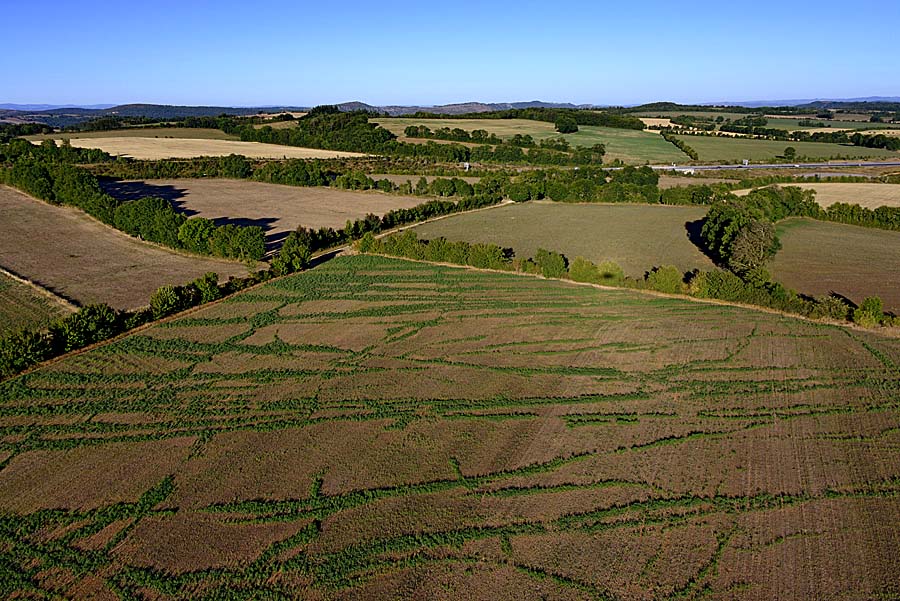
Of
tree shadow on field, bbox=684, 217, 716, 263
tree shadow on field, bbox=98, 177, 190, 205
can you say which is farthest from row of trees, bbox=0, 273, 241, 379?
tree shadow on field, bbox=98, 177, 190, 205

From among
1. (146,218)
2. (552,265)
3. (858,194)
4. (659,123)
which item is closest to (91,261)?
(146,218)

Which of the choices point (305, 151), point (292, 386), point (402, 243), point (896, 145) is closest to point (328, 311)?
point (292, 386)

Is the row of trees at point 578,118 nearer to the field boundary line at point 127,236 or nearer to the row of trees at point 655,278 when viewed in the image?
the row of trees at point 655,278

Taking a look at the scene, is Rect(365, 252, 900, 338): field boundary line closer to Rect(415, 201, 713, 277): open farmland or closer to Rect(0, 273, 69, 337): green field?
Rect(415, 201, 713, 277): open farmland

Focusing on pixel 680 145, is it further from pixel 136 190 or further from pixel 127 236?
pixel 127 236

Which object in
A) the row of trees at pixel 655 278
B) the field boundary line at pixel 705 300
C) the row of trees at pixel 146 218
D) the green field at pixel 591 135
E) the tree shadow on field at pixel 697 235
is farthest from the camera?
the green field at pixel 591 135

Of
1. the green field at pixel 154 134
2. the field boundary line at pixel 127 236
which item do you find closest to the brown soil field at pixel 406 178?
the field boundary line at pixel 127 236
